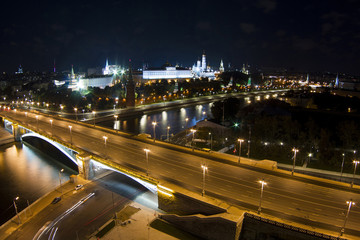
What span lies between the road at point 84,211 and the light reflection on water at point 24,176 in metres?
5.51

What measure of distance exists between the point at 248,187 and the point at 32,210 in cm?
2155

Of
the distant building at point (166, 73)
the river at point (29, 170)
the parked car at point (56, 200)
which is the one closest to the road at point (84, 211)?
the parked car at point (56, 200)

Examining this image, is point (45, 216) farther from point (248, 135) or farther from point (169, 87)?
point (169, 87)

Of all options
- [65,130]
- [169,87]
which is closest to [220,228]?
[65,130]

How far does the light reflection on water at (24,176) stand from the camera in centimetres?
2906

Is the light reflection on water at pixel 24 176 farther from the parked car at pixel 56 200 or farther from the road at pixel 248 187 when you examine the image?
the road at pixel 248 187

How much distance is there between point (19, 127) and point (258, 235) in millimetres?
52684

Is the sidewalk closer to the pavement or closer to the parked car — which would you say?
the parked car

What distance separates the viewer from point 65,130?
4266 centimetres

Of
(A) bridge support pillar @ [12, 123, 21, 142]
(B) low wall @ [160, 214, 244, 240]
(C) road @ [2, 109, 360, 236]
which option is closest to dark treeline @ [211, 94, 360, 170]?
(C) road @ [2, 109, 360, 236]

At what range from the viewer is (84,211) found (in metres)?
24.8

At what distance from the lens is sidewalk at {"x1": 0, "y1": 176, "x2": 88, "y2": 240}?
885 inches

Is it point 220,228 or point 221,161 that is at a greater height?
point 221,161

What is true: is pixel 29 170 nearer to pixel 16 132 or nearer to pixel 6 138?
pixel 16 132
